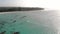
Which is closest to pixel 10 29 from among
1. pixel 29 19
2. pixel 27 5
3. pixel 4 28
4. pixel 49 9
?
pixel 4 28

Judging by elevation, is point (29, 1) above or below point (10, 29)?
above

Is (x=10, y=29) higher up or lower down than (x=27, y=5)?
lower down

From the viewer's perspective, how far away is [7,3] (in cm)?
82

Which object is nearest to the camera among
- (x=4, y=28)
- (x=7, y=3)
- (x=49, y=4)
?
(x=4, y=28)

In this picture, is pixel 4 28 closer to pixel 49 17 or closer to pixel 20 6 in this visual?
pixel 20 6

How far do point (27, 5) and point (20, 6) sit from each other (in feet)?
0.22

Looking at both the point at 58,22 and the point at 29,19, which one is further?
the point at 58,22

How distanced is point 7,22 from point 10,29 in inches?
2.3

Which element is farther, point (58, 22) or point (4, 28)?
point (58, 22)

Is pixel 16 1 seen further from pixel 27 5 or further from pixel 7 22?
pixel 7 22

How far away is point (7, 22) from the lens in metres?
0.70

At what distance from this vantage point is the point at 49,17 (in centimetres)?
89

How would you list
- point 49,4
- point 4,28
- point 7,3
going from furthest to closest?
point 49,4, point 7,3, point 4,28

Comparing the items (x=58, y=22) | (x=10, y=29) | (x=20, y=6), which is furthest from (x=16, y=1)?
(x=58, y=22)
